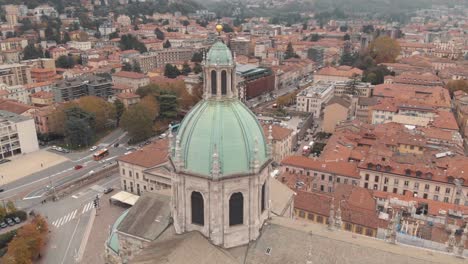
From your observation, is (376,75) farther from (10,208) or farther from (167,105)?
(10,208)

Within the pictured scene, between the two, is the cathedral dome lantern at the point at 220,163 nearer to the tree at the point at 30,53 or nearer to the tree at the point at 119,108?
the tree at the point at 119,108

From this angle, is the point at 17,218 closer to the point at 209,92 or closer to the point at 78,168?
the point at 78,168

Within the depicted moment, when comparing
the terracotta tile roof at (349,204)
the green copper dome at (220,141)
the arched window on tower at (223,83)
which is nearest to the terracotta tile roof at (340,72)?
the terracotta tile roof at (349,204)

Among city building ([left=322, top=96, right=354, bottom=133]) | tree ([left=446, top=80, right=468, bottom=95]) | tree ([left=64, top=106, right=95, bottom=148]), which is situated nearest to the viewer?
tree ([left=64, top=106, right=95, bottom=148])

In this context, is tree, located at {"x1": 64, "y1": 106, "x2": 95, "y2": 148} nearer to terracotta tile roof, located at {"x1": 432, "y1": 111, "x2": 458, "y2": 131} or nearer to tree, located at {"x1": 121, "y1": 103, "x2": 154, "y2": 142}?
tree, located at {"x1": 121, "y1": 103, "x2": 154, "y2": 142}

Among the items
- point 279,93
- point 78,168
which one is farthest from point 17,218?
point 279,93

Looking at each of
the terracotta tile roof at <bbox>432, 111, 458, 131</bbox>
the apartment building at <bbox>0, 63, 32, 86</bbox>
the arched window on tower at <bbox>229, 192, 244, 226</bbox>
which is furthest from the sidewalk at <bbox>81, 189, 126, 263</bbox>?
the apartment building at <bbox>0, 63, 32, 86</bbox>
